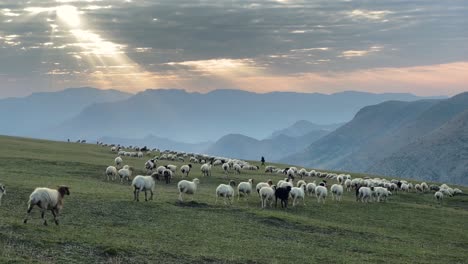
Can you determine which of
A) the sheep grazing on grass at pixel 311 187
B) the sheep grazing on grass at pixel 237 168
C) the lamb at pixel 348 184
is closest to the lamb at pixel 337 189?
the sheep grazing on grass at pixel 311 187

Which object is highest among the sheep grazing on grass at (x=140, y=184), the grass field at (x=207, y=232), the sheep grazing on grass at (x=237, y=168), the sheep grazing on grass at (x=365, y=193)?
the sheep grazing on grass at (x=237, y=168)

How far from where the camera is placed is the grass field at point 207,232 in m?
20.6

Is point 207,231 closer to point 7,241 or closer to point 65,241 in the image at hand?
point 65,241

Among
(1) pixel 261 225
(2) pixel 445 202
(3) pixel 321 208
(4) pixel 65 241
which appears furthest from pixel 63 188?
(2) pixel 445 202

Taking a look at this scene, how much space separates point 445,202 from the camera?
205ft

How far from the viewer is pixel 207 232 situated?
90.0 ft

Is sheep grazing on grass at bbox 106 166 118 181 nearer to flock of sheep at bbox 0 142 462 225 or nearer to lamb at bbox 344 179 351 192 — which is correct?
flock of sheep at bbox 0 142 462 225

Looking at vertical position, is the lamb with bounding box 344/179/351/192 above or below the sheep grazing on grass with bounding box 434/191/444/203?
above

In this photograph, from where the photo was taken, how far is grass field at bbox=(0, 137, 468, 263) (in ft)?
67.5

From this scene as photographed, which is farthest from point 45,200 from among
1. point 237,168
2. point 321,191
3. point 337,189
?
point 237,168

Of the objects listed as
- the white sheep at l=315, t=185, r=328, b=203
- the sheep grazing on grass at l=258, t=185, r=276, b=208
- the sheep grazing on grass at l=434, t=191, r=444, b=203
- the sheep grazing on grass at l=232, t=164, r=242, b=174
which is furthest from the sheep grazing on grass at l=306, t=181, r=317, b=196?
the sheep grazing on grass at l=232, t=164, r=242, b=174

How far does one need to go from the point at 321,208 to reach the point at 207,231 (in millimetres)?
18281

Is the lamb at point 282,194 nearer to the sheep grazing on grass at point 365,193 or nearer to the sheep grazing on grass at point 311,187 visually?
the sheep grazing on grass at point 311,187

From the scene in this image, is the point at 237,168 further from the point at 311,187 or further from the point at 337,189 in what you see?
the point at 337,189
